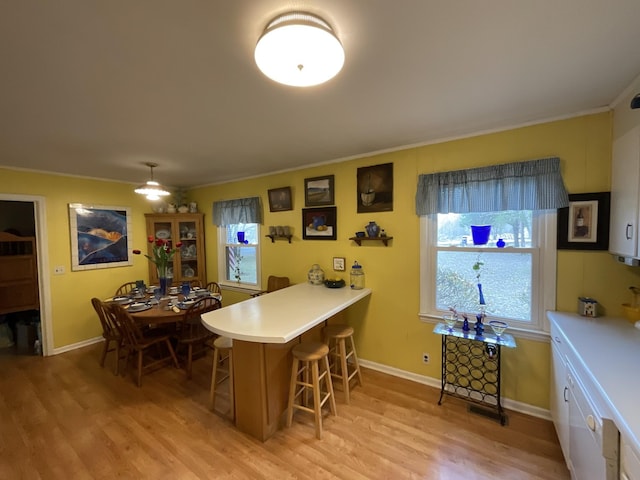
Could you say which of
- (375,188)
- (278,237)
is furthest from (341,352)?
(278,237)

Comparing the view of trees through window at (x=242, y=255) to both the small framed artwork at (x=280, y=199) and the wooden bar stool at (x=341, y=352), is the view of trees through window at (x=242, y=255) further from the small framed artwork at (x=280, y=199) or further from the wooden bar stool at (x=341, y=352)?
the wooden bar stool at (x=341, y=352)

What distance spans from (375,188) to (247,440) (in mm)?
2447

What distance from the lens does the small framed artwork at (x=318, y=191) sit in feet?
10.2

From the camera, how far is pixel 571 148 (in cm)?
196

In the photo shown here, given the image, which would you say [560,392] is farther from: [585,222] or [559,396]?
[585,222]

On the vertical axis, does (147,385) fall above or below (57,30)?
below

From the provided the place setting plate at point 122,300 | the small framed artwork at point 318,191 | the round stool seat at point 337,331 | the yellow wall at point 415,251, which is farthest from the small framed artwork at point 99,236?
the round stool seat at point 337,331

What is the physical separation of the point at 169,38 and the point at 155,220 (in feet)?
12.1

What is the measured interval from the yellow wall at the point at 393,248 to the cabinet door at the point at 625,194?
0.15 metres

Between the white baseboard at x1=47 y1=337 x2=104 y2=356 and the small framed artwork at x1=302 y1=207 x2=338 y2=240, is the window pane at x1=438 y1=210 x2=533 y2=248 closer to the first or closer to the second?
the small framed artwork at x1=302 y1=207 x2=338 y2=240

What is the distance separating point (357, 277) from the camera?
113 inches

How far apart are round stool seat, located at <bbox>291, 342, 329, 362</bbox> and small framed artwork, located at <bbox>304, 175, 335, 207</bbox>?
1626 millimetres

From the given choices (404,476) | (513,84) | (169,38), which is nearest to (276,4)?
(169,38)

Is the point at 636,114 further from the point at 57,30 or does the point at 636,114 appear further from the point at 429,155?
the point at 57,30
